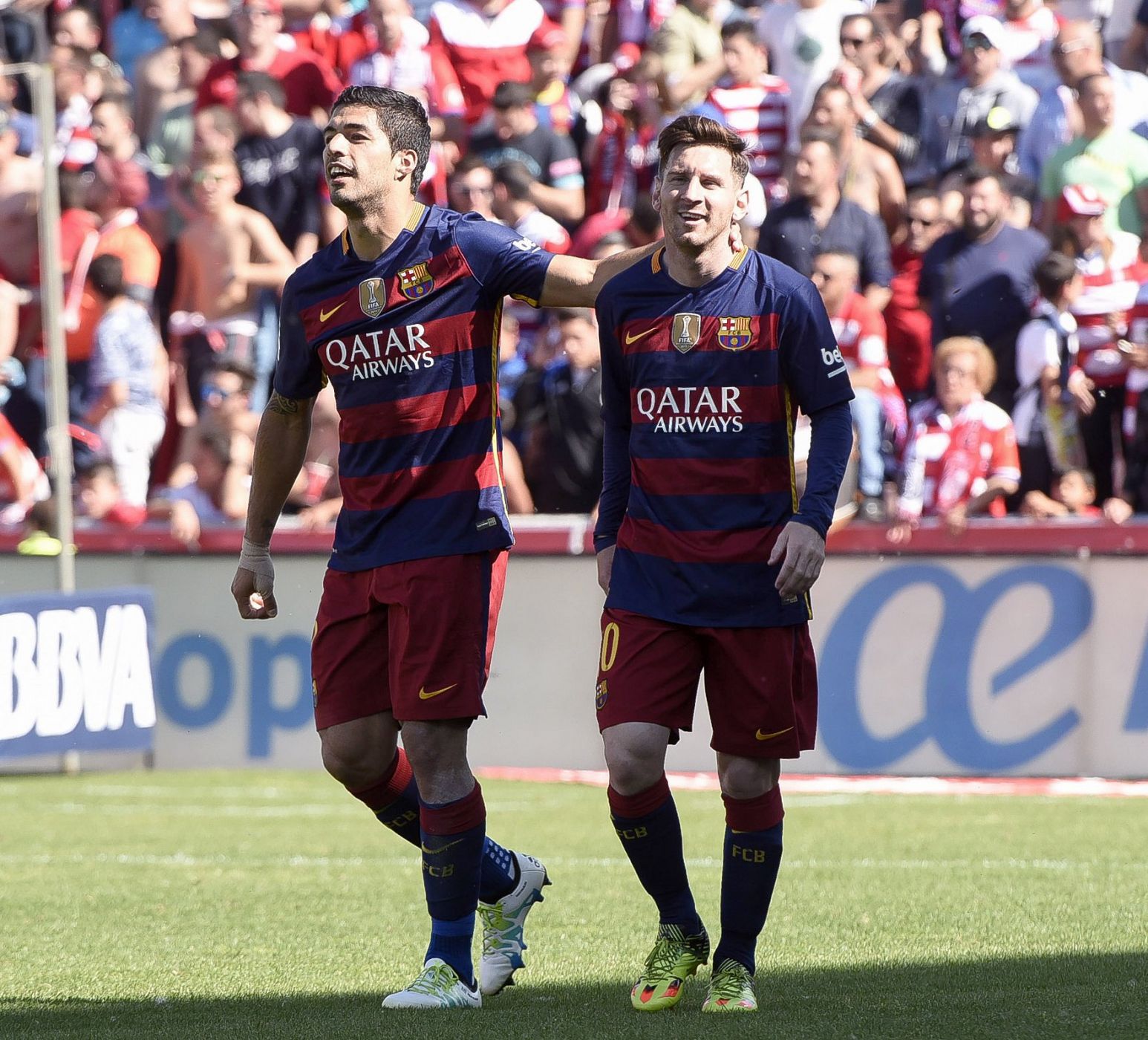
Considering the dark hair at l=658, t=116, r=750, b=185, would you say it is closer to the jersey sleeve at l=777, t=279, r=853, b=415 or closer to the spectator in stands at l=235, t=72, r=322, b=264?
the jersey sleeve at l=777, t=279, r=853, b=415

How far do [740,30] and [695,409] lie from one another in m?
8.08

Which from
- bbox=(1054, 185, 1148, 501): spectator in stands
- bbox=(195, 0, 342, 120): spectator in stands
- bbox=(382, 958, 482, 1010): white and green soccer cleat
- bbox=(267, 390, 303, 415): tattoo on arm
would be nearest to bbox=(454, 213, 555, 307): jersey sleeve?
bbox=(267, 390, 303, 415): tattoo on arm

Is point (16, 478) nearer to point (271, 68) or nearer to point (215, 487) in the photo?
point (215, 487)

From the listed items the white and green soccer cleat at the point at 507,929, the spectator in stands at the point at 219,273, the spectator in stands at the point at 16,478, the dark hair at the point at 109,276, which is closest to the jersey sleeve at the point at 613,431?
the white and green soccer cleat at the point at 507,929

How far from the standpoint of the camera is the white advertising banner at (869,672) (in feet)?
33.6

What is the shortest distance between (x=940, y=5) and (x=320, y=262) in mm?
8220

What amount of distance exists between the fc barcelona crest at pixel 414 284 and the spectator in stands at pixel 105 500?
25.1 feet

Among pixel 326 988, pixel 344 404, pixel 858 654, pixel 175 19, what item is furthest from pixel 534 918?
pixel 175 19

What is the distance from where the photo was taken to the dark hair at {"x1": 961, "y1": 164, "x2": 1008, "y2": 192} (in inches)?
432

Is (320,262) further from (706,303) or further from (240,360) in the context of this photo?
(240,360)

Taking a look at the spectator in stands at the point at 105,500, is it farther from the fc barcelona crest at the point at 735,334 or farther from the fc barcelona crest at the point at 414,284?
the fc barcelona crest at the point at 735,334

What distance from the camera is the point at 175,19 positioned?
14312 millimetres

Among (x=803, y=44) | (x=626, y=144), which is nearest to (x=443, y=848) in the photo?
(x=626, y=144)

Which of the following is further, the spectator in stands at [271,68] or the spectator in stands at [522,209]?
the spectator in stands at [271,68]
